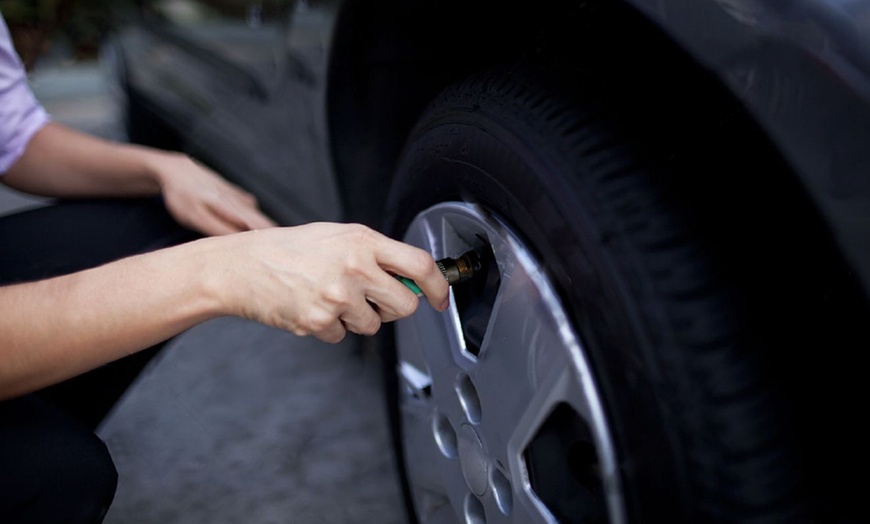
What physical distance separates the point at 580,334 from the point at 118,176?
1.03 m

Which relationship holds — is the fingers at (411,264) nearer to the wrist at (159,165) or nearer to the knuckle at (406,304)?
the knuckle at (406,304)

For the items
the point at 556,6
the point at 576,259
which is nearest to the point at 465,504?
the point at 576,259

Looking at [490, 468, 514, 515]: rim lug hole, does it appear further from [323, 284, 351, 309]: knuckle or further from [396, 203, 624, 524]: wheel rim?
[323, 284, 351, 309]: knuckle

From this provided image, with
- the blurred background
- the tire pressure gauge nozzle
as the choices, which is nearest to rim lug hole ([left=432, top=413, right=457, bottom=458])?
the tire pressure gauge nozzle

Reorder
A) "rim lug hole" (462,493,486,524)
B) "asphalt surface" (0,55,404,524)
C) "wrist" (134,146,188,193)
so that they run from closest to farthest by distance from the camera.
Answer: "rim lug hole" (462,493,486,524) < "wrist" (134,146,188,193) < "asphalt surface" (0,55,404,524)

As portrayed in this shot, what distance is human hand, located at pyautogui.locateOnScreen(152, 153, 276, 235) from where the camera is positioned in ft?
4.07

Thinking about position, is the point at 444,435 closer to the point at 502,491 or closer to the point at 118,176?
the point at 502,491

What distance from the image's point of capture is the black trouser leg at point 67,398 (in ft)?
2.94

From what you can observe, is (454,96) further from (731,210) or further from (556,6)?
(731,210)

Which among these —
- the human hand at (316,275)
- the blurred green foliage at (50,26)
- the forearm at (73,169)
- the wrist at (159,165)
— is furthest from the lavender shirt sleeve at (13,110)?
the blurred green foliage at (50,26)

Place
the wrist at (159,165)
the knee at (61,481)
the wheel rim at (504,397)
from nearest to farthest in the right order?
the wheel rim at (504,397), the knee at (61,481), the wrist at (159,165)

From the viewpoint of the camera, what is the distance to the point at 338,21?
1.16 m

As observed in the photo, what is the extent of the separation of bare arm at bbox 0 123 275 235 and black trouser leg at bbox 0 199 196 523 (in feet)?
0.17

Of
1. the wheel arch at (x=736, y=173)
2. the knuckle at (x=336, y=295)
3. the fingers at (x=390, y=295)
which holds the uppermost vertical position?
the wheel arch at (x=736, y=173)
